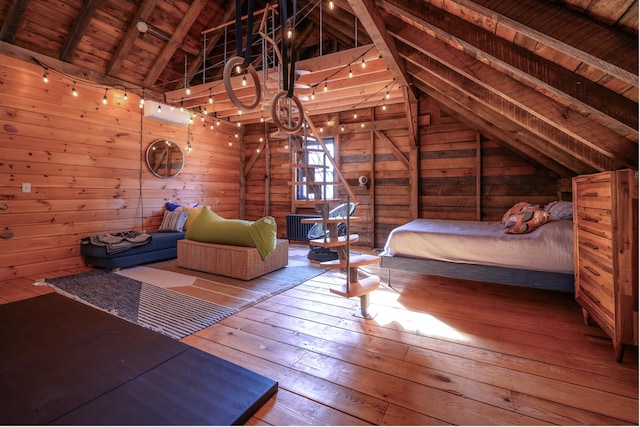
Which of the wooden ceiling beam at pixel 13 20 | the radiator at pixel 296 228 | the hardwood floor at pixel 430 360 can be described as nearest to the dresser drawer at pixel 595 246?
the hardwood floor at pixel 430 360

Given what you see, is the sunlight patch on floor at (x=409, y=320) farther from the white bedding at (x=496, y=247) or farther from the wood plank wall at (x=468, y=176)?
the wood plank wall at (x=468, y=176)

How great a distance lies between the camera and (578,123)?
2096mm

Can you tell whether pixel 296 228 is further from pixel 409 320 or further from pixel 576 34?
pixel 576 34

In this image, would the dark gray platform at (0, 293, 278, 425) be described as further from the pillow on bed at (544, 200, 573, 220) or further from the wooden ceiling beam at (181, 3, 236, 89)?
the wooden ceiling beam at (181, 3, 236, 89)

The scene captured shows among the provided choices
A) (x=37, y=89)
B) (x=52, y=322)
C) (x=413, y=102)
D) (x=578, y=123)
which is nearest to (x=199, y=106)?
(x=37, y=89)

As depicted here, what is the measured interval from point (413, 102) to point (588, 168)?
2.75m

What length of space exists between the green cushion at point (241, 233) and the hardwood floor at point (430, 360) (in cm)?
94

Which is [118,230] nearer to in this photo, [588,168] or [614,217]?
[614,217]

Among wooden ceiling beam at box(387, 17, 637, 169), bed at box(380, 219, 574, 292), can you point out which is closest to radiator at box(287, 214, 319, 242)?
bed at box(380, 219, 574, 292)

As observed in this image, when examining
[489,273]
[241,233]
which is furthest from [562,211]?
[241,233]

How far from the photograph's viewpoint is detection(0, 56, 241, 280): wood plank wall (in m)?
3.71

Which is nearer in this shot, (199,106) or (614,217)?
(614,217)

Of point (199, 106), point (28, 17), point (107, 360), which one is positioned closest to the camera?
point (107, 360)

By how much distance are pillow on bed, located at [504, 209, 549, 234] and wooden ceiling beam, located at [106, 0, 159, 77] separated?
5700 millimetres
